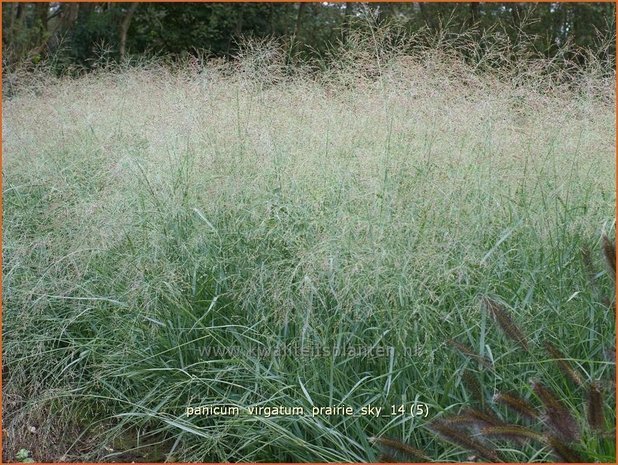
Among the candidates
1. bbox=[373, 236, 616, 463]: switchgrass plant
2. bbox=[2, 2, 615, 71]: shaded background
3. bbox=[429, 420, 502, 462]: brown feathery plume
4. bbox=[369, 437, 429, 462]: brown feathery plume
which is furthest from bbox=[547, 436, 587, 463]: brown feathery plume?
bbox=[2, 2, 615, 71]: shaded background

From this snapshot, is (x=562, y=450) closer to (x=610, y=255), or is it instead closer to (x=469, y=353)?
(x=469, y=353)

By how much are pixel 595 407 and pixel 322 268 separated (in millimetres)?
1072

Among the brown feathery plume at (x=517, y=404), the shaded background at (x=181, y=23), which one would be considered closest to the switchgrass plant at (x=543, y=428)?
the brown feathery plume at (x=517, y=404)

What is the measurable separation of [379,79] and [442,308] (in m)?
1.33

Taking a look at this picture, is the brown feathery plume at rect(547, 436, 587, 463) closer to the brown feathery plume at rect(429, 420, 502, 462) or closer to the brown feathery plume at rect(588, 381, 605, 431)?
the brown feathery plume at rect(588, 381, 605, 431)

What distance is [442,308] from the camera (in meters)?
2.60

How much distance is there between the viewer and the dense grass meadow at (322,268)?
2.44 metres

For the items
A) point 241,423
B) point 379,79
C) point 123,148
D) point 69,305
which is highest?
point 379,79

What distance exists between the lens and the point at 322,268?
8.21ft

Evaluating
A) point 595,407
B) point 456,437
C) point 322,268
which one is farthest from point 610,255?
point 322,268

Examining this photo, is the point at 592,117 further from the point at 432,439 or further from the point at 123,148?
the point at 123,148

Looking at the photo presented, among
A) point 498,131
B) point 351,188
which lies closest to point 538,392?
point 351,188

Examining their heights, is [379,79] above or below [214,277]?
above

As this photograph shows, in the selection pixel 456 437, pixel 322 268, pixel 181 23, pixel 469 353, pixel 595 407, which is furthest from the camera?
pixel 181 23
